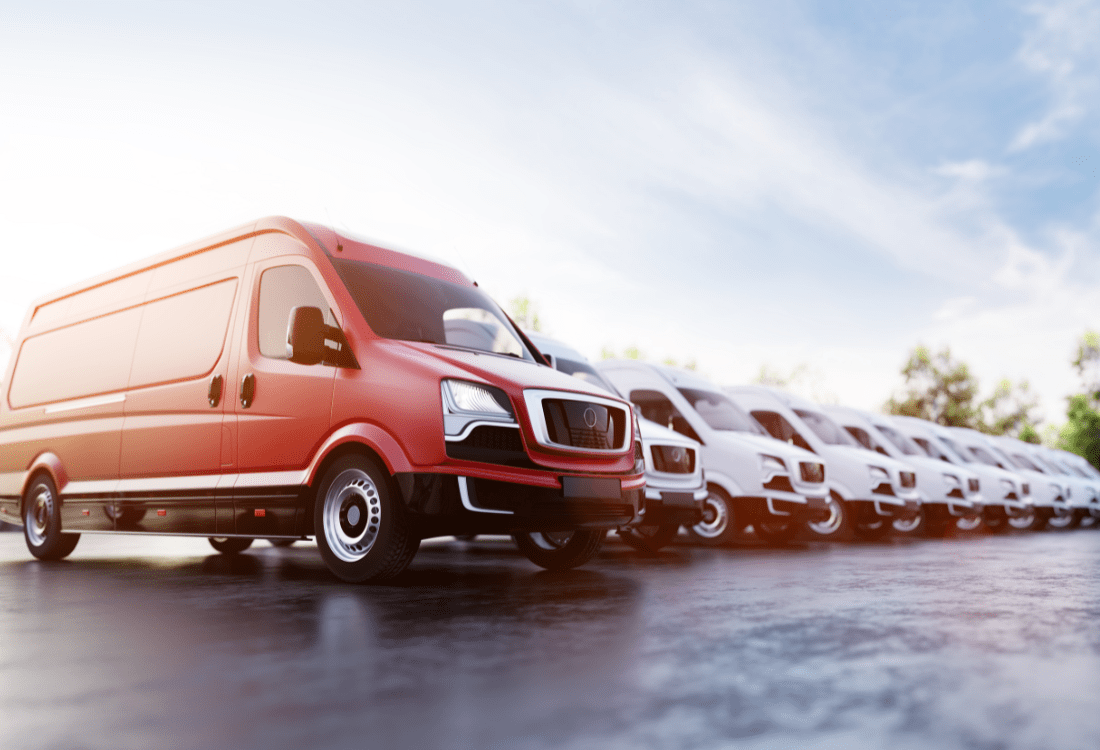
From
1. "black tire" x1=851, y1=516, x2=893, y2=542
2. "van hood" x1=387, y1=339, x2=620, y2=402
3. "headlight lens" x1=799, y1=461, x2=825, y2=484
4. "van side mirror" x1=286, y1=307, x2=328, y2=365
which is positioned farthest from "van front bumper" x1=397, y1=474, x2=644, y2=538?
"black tire" x1=851, y1=516, x2=893, y2=542

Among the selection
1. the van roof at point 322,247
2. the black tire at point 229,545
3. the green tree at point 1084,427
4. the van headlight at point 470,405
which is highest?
the green tree at point 1084,427

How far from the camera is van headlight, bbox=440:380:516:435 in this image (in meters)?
6.58

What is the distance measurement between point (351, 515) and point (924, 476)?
12956mm

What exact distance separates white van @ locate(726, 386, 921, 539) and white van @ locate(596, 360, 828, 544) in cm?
103

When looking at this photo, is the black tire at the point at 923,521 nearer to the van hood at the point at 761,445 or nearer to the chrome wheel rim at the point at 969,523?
the chrome wheel rim at the point at 969,523

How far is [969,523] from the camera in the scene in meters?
20.4

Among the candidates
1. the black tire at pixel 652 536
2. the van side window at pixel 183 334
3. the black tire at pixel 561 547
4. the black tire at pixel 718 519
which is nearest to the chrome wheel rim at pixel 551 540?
the black tire at pixel 561 547

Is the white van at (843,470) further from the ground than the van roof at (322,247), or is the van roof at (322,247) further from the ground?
the van roof at (322,247)

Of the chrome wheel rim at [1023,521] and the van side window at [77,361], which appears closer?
the van side window at [77,361]

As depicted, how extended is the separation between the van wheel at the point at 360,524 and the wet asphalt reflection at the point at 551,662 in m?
0.26

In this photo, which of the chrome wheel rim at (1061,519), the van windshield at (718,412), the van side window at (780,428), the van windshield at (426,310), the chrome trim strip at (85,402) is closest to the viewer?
the van windshield at (426,310)

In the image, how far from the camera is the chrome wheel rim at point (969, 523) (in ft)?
66.2

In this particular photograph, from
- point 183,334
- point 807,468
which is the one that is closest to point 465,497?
point 183,334

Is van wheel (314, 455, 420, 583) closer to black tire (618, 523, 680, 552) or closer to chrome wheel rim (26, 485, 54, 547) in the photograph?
chrome wheel rim (26, 485, 54, 547)
